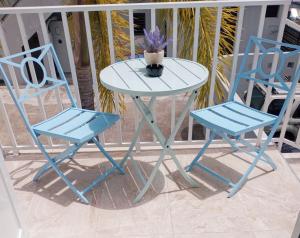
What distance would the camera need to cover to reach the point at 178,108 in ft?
28.9

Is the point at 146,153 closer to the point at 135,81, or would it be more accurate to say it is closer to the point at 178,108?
the point at 135,81

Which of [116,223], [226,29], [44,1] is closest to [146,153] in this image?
[116,223]

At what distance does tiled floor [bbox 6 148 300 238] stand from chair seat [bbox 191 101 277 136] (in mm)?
526

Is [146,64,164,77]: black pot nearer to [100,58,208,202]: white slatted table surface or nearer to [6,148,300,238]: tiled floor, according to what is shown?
[100,58,208,202]: white slatted table surface

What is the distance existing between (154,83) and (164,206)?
910mm

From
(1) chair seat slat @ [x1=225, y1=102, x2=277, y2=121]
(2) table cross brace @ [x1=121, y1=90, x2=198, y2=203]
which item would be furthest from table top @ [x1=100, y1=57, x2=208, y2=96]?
(1) chair seat slat @ [x1=225, y1=102, x2=277, y2=121]

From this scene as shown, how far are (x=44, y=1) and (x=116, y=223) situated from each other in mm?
9305

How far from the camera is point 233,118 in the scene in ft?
7.13

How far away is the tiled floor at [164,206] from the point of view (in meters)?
1.92

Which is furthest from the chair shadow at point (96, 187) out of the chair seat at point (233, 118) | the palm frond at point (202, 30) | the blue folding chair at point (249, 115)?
the palm frond at point (202, 30)

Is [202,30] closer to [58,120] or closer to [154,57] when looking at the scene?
[154,57]

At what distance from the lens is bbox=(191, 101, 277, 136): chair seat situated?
201 cm

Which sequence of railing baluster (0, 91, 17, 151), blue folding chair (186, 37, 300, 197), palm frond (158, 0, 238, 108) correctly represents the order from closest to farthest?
1. blue folding chair (186, 37, 300, 197)
2. railing baluster (0, 91, 17, 151)
3. palm frond (158, 0, 238, 108)

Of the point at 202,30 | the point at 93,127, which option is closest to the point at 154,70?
the point at 93,127
